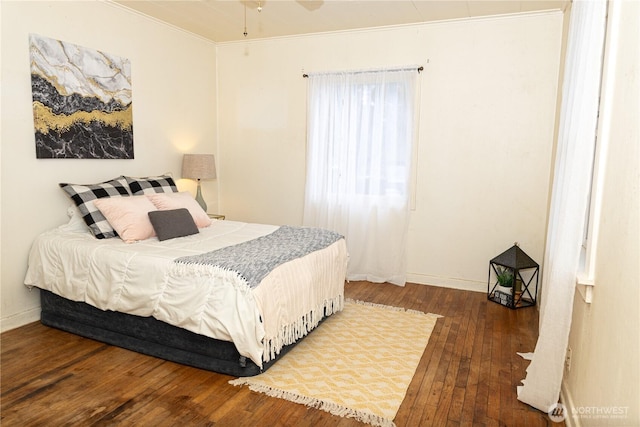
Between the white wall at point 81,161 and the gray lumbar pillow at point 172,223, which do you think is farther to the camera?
the gray lumbar pillow at point 172,223

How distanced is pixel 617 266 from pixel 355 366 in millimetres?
1635

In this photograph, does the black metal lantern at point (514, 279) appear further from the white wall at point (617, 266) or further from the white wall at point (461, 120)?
the white wall at point (617, 266)

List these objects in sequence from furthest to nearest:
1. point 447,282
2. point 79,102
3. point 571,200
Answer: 1. point 447,282
2. point 79,102
3. point 571,200

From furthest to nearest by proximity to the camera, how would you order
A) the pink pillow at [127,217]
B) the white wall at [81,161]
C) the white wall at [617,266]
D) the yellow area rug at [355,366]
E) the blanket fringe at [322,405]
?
the pink pillow at [127,217] < the white wall at [81,161] < the yellow area rug at [355,366] < the blanket fringe at [322,405] < the white wall at [617,266]

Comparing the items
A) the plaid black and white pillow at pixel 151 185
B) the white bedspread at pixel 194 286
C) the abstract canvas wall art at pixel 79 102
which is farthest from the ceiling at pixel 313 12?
the white bedspread at pixel 194 286

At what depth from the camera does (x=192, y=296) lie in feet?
8.39

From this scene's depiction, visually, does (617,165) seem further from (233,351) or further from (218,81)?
(218,81)

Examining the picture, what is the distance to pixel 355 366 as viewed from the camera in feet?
8.99

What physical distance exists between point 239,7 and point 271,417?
3411 mm

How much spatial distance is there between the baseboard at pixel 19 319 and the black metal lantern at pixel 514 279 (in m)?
3.92

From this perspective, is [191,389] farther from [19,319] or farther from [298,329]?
[19,319]

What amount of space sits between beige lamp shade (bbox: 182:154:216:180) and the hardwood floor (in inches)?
78.9

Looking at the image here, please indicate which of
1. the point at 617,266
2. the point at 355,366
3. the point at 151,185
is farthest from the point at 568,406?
the point at 151,185

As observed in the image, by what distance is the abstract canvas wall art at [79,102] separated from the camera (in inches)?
129
